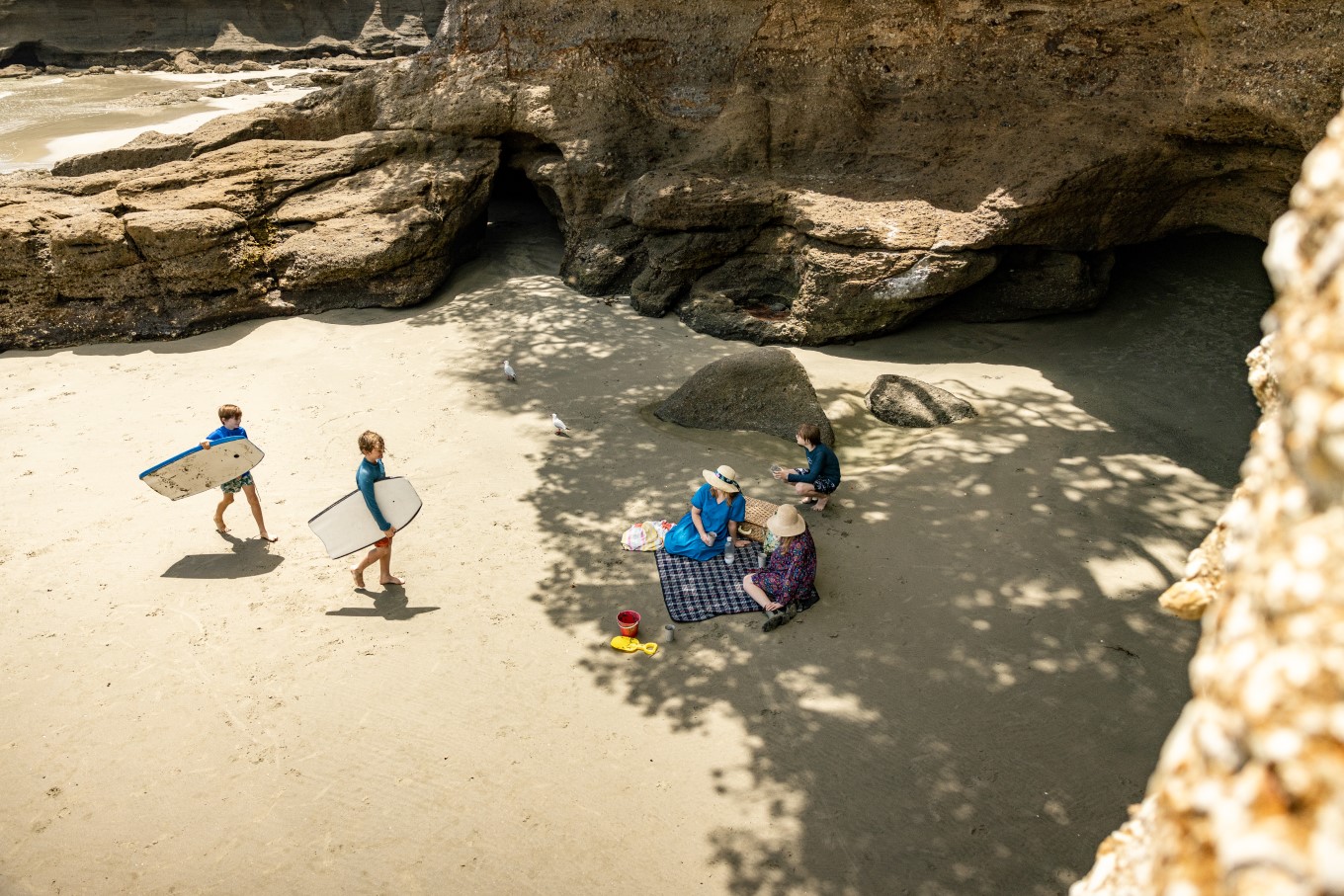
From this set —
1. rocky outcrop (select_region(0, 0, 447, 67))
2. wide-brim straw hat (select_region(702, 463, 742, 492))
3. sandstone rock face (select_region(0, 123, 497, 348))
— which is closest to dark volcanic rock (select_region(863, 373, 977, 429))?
wide-brim straw hat (select_region(702, 463, 742, 492))

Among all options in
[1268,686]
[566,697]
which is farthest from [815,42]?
[1268,686]

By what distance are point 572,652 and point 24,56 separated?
38.8 meters

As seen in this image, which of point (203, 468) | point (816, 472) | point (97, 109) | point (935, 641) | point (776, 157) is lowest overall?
point (935, 641)

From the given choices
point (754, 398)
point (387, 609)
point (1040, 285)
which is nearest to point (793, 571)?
point (387, 609)

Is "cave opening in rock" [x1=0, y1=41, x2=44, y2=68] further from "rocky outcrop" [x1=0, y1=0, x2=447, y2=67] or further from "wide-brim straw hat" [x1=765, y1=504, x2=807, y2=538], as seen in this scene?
"wide-brim straw hat" [x1=765, y1=504, x2=807, y2=538]

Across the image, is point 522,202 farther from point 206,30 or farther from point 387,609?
point 206,30

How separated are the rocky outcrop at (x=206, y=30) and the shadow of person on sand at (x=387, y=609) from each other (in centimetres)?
3446

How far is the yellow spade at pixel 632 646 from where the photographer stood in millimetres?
5867

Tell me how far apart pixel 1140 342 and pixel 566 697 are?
8.42 m

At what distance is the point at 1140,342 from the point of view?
1019cm

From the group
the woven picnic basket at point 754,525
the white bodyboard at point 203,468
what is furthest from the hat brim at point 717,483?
the white bodyboard at point 203,468

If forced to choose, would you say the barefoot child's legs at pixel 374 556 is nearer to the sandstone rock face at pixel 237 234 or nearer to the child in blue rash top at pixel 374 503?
the child in blue rash top at pixel 374 503

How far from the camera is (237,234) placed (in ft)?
37.3

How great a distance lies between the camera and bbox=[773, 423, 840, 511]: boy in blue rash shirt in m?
7.13
